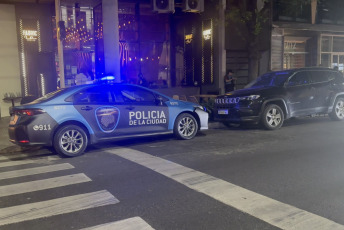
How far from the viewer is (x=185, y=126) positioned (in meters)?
9.43

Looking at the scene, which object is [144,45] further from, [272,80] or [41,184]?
[41,184]

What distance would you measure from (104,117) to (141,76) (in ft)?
30.0

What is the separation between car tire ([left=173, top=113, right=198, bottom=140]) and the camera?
367 inches

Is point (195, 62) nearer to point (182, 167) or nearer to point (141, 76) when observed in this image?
point (141, 76)

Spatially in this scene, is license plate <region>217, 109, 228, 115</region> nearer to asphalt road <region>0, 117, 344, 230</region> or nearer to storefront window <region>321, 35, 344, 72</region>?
asphalt road <region>0, 117, 344, 230</region>

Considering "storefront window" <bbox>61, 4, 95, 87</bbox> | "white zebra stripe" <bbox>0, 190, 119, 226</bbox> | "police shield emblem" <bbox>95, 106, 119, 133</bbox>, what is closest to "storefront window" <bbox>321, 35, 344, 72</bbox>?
"storefront window" <bbox>61, 4, 95, 87</bbox>

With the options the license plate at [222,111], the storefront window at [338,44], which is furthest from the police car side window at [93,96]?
the storefront window at [338,44]

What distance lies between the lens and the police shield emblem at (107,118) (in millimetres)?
8164

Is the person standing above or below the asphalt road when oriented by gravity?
above

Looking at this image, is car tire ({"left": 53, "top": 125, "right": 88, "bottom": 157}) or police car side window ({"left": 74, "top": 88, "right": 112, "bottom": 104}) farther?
police car side window ({"left": 74, "top": 88, "right": 112, "bottom": 104})

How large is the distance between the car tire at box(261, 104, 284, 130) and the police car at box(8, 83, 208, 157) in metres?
2.15

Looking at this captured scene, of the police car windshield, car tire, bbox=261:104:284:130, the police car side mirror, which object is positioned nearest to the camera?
the police car side mirror

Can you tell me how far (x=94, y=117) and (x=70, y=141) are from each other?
0.76 m

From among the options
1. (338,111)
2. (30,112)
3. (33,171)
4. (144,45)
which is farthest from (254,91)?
(144,45)
